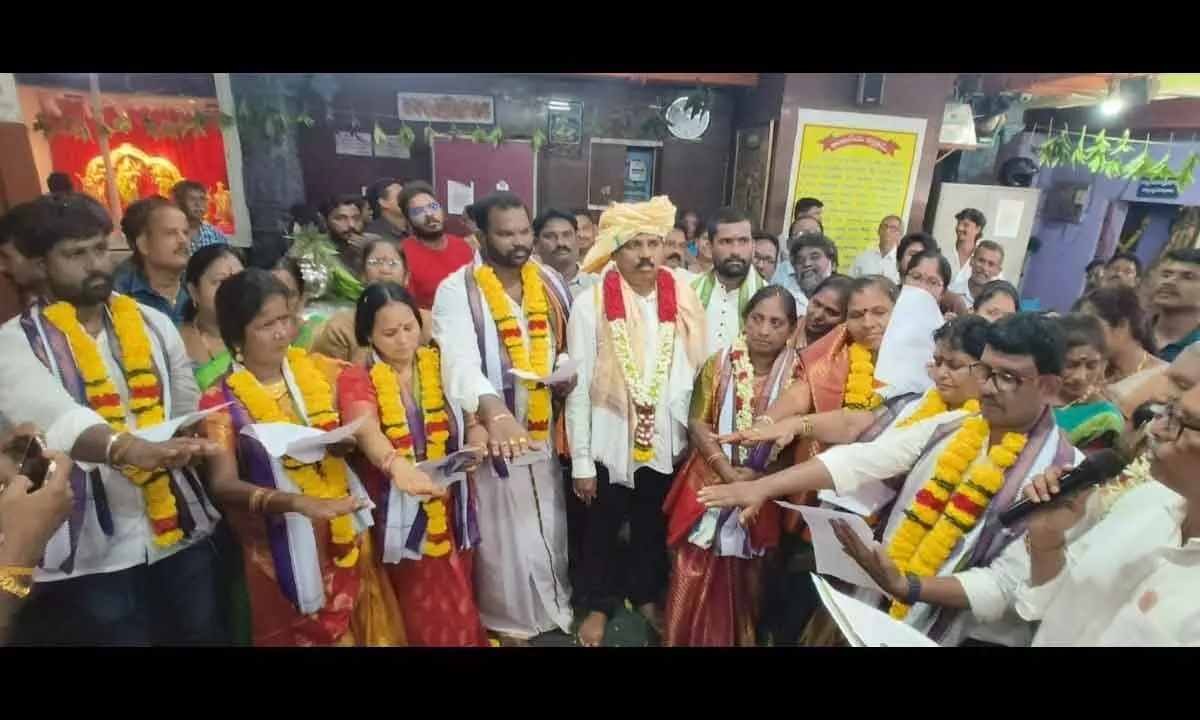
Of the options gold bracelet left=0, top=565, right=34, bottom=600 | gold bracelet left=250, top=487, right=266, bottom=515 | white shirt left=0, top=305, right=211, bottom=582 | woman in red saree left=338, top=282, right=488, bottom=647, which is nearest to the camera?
gold bracelet left=0, top=565, right=34, bottom=600

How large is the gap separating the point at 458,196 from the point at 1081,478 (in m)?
1.53

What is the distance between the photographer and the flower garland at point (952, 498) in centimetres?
135

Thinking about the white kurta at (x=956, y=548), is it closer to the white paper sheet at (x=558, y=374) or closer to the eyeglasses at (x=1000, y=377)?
the eyeglasses at (x=1000, y=377)

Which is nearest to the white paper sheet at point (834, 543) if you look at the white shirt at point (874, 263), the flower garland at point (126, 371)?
the white shirt at point (874, 263)

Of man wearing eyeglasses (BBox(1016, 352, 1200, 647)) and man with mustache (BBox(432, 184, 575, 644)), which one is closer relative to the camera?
man wearing eyeglasses (BBox(1016, 352, 1200, 647))

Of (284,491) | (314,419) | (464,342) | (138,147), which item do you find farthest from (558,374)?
(138,147)

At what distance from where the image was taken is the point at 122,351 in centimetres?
131

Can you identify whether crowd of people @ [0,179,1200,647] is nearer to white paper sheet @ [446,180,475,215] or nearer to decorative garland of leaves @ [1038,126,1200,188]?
white paper sheet @ [446,180,475,215]

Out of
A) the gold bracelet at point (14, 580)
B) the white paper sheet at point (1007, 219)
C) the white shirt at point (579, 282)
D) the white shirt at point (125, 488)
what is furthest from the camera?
the white shirt at point (579, 282)

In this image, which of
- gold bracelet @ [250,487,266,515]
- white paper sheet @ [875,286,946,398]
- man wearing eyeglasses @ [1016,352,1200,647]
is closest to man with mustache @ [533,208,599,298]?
white paper sheet @ [875,286,946,398]

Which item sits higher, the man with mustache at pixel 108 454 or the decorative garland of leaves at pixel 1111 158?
the decorative garland of leaves at pixel 1111 158

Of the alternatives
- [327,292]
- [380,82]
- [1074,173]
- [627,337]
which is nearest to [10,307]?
[327,292]

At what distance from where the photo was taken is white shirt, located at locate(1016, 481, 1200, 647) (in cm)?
110

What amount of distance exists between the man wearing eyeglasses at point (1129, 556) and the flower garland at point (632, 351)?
2.84 feet
